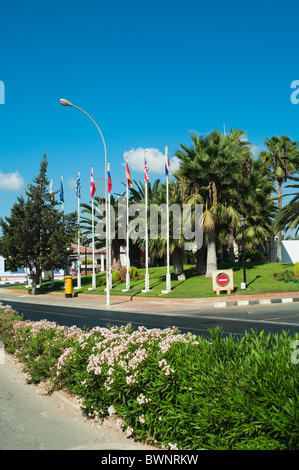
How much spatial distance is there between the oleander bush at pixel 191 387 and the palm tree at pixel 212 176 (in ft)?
62.7

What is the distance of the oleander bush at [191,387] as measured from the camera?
338 centimetres

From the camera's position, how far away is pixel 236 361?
171 inches

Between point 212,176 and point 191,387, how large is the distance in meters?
21.8

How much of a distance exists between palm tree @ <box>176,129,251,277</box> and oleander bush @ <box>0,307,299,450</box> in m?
19.1

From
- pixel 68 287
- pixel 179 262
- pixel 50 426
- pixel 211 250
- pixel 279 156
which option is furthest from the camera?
pixel 279 156

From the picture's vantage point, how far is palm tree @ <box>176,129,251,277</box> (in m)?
24.5

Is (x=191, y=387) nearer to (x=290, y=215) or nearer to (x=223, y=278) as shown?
(x=223, y=278)

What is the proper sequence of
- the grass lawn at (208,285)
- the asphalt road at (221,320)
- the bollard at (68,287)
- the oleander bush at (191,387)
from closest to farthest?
the oleander bush at (191,387)
the asphalt road at (221,320)
the grass lawn at (208,285)
the bollard at (68,287)

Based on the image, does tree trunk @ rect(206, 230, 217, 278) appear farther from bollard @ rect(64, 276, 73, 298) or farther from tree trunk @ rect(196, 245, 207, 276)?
bollard @ rect(64, 276, 73, 298)

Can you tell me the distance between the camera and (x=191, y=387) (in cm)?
407

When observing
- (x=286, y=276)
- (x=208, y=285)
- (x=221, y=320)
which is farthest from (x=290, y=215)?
(x=221, y=320)

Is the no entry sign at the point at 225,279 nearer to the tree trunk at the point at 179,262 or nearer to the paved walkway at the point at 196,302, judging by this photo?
the paved walkway at the point at 196,302

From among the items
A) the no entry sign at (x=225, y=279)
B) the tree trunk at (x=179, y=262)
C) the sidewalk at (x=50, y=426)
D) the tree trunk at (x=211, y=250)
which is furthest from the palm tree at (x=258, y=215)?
the sidewalk at (x=50, y=426)

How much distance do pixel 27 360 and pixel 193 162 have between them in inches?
753
